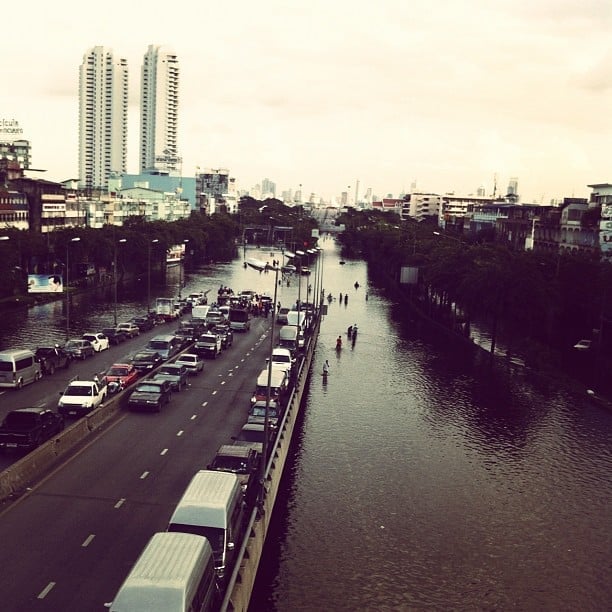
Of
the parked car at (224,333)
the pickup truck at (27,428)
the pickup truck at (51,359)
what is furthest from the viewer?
the parked car at (224,333)

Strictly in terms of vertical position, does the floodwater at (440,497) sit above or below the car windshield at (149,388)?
below

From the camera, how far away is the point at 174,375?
47.7 metres

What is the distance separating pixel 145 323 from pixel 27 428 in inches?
1560

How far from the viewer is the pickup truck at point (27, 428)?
105 feet

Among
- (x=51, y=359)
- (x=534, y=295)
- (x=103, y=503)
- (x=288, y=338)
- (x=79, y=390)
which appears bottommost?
(x=103, y=503)

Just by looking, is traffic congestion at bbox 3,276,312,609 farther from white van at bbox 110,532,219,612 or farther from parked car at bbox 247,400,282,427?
white van at bbox 110,532,219,612

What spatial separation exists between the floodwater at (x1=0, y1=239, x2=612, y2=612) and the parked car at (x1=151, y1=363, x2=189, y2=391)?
8387 mm

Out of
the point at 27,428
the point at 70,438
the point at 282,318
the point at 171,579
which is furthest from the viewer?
the point at 282,318

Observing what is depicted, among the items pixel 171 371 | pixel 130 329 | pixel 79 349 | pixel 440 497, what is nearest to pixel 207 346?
pixel 79 349

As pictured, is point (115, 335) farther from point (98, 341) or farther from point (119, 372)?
point (119, 372)

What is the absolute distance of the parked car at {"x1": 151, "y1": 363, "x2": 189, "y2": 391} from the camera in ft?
153

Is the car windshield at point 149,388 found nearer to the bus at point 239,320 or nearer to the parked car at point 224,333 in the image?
the parked car at point 224,333

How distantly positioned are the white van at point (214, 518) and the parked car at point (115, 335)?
40679 mm

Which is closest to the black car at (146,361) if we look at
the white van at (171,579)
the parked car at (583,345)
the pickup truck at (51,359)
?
the pickup truck at (51,359)
